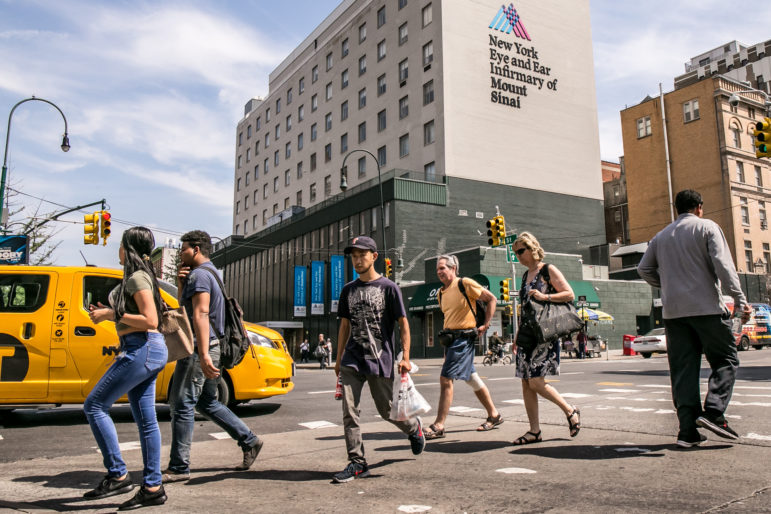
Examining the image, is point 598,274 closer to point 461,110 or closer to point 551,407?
point 461,110

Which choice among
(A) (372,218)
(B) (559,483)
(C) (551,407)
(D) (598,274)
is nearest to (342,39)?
(A) (372,218)

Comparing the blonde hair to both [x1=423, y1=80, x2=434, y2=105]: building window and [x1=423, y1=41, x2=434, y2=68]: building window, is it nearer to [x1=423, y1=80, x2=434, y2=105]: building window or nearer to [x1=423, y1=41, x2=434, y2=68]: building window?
[x1=423, y1=80, x2=434, y2=105]: building window

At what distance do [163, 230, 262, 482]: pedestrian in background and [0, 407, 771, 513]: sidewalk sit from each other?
0.21 metres

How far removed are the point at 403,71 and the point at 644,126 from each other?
2549 cm

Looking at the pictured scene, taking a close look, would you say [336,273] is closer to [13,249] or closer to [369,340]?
[13,249]

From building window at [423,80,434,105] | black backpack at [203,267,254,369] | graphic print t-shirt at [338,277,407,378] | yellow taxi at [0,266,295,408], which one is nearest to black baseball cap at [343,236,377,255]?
graphic print t-shirt at [338,277,407,378]

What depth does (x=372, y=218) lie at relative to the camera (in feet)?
139

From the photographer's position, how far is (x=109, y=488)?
3902 mm

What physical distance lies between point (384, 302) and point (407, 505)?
1577 millimetres

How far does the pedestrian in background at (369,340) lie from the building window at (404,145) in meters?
40.2

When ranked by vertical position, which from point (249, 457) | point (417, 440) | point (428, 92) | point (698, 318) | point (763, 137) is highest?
point (428, 92)

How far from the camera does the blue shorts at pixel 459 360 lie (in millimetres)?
6168

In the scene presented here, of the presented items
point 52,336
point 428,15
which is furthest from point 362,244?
point 428,15

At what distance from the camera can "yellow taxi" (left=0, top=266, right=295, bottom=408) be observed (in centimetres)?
730
